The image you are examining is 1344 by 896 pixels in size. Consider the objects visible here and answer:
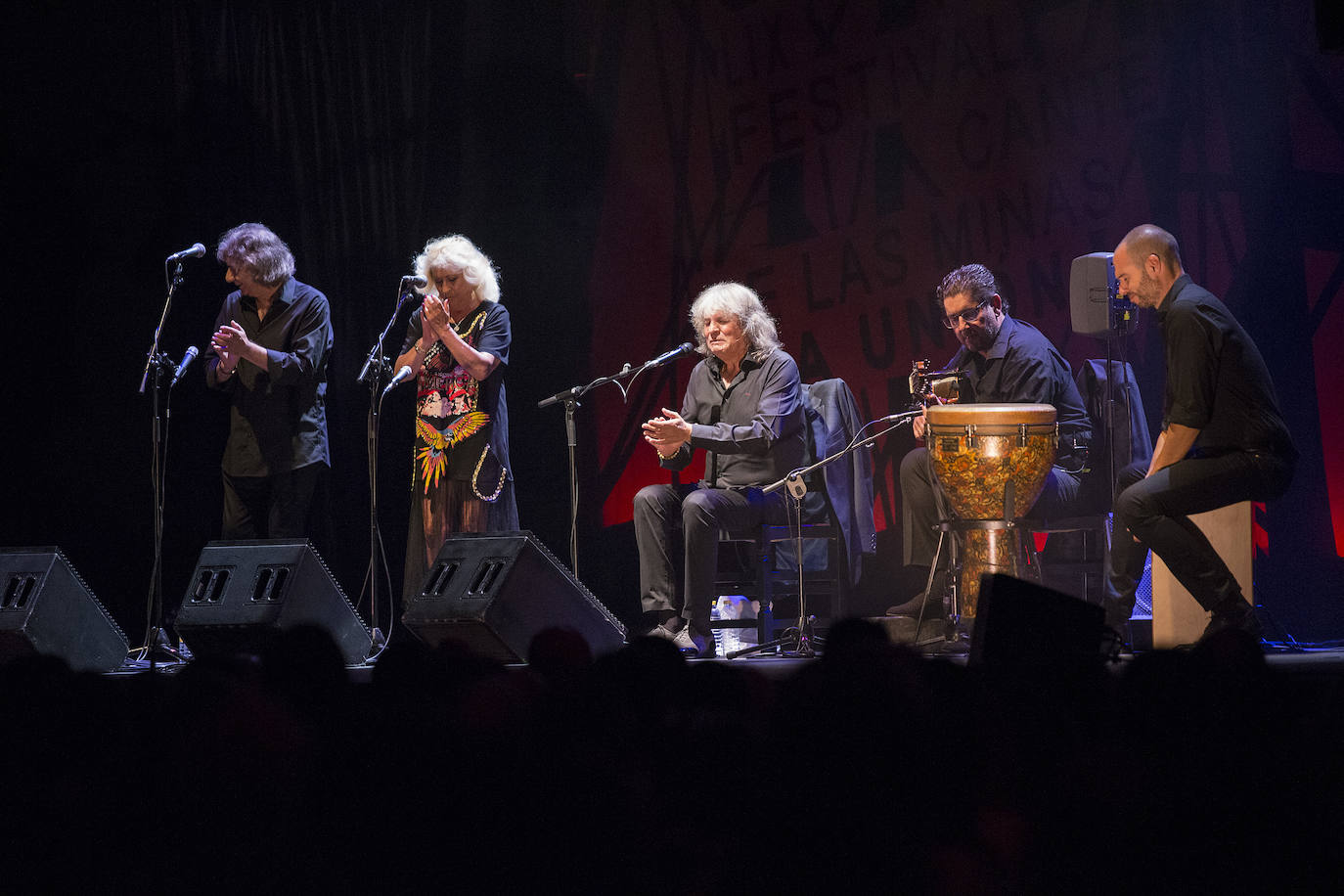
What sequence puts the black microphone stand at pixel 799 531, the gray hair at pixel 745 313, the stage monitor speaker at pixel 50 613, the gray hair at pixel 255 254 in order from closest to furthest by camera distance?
the stage monitor speaker at pixel 50 613
the black microphone stand at pixel 799 531
the gray hair at pixel 255 254
the gray hair at pixel 745 313

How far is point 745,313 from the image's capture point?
5352 millimetres

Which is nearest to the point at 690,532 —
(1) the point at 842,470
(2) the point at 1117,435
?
(1) the point at 842,470

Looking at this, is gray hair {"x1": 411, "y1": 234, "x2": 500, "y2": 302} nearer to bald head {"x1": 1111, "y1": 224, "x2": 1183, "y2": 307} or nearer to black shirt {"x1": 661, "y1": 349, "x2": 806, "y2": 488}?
black shirt {"x1": 661, "y1": 349, "x2": 806, "y2": 488}

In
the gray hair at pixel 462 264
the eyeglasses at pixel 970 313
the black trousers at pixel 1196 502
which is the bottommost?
the black trousers at pixel 1196 502

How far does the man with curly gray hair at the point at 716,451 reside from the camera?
486 centimetres

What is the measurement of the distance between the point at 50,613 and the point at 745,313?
2.87 m

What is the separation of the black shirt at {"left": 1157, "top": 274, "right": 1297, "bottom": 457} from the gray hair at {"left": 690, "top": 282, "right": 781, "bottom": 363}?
176cm

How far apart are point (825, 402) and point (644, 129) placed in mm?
1826

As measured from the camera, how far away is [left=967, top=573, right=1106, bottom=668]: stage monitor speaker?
8.52 ft

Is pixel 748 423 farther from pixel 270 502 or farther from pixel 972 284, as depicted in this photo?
pixel 270 502

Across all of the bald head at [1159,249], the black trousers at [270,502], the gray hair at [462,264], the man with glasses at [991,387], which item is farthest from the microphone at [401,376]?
the bald head at [1159,249]

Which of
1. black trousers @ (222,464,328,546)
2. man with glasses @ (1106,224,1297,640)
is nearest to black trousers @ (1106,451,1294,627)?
man with glasses @ (1106,224,1297,640)

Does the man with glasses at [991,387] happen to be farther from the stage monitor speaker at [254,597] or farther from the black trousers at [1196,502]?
the stage monitor speaker at [254,597]

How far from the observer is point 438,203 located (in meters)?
6.31
